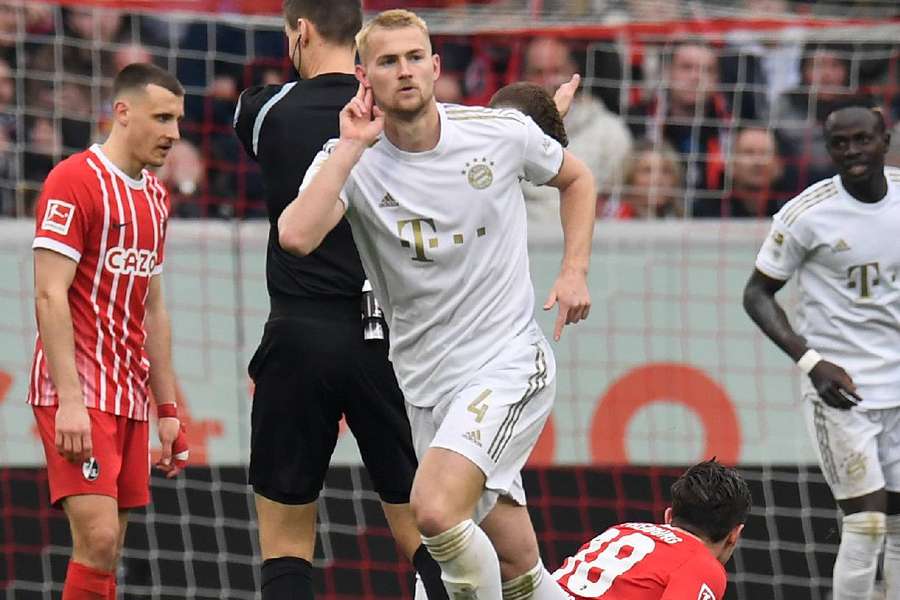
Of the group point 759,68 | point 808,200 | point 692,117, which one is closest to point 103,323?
point 808,200

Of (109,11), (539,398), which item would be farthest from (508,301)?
(109,11)

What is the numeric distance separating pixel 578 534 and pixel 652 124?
261 centimetres

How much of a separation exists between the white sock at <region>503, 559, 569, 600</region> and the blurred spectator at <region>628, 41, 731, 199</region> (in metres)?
5.47

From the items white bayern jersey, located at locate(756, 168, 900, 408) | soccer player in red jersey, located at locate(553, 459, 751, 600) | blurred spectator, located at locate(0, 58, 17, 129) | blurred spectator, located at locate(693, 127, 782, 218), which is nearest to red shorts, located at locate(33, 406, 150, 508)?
soccer player in red jersey, located at locate(553, 459, 751, 600)

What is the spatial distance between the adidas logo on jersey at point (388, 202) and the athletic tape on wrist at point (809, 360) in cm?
262

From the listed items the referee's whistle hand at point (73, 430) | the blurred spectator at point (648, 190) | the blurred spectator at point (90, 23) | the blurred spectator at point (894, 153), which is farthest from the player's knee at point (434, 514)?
the blurred spectator at point (90, 23)

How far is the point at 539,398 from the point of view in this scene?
16.6 ft

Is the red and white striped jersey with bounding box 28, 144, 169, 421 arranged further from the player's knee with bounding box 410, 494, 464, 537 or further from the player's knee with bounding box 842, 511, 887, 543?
the player's knee with bounding box 842, 511, 887, 543

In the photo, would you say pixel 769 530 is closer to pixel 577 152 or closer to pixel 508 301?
pixel 577 152

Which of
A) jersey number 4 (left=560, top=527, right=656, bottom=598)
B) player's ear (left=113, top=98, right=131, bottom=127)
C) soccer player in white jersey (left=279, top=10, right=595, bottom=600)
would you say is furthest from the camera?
player's ear (left=113, top=98, right=131, bottom=127)

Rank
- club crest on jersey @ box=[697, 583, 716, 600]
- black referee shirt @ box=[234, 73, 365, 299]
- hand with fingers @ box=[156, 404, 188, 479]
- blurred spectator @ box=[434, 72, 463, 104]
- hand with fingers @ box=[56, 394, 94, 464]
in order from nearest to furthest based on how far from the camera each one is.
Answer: club crest on jersey @ box=[697, 583, 716, 600], black referee shirt @ box=[234, 73, 365, 299], hand with fingers @ box=[56, 394, 94, 464], hand with fingers @ box=[156, 404, 188, 479], blurred spectator @ box=[434, 72, 463, 104]

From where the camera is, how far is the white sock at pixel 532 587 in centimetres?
503

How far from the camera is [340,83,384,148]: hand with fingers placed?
4.82 metres

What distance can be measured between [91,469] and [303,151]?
142 centimetres
